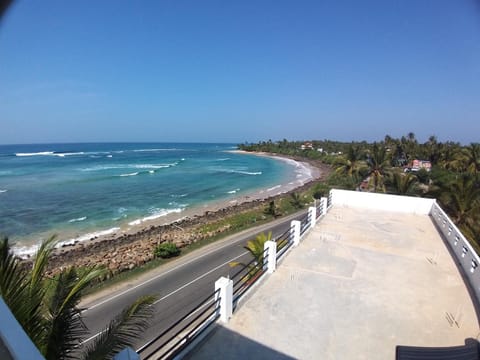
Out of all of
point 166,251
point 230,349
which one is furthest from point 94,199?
point 230,349

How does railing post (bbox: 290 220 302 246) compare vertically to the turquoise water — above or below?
above

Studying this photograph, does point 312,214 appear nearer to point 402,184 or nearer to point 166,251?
point 166,251

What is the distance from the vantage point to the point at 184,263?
16359 mm

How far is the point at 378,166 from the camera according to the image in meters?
24.8

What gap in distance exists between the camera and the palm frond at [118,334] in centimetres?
353

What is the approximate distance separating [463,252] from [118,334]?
839cm

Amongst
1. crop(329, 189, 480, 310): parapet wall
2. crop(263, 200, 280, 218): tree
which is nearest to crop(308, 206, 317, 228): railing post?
crop(329, 189, 480, 310): parapet wall

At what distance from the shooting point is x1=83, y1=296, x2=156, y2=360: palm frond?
11.6 ft

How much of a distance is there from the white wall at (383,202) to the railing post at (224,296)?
404 inches

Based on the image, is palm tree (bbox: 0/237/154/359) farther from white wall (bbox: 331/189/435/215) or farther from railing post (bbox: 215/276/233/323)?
white wall (bbox: 331/189/435/215)

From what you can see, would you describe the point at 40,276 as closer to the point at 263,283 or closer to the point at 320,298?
the point at 263,283

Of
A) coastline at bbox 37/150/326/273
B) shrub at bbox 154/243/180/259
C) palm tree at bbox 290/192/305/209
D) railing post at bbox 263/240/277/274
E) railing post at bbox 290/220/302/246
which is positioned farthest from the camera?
palm tree at bbox 290/192/305/209

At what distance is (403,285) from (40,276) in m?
6.93

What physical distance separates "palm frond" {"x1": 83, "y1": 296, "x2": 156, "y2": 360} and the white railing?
655 cm
